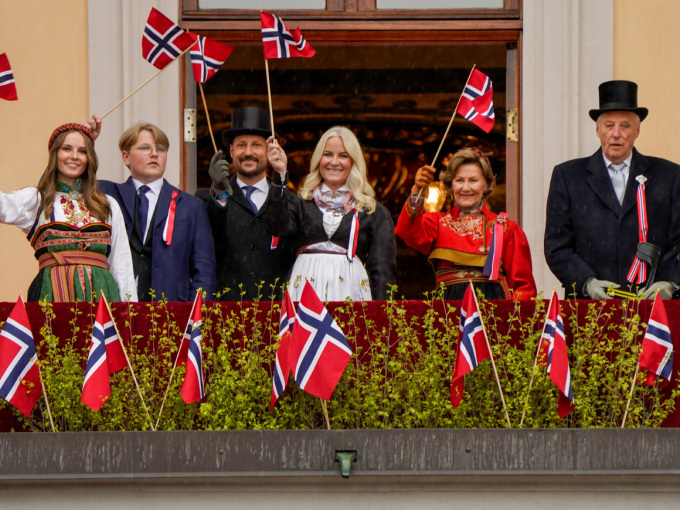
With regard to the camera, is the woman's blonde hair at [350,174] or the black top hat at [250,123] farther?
the black top hat at [250,123]

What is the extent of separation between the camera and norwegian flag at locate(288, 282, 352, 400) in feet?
23.2

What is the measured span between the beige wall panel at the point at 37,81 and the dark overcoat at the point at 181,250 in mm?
1577

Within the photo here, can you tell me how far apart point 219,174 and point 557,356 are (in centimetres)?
227

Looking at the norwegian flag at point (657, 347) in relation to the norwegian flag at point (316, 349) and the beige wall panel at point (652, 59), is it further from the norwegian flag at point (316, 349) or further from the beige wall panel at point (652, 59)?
the beige wall panel at point (652, 59)

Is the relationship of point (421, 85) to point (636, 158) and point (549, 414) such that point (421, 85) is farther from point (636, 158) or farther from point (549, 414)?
point (549, 414)

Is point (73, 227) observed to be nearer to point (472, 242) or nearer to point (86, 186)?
point (86, 186)

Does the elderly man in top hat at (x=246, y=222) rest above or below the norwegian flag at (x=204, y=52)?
below

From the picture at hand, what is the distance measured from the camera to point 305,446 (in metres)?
6.93

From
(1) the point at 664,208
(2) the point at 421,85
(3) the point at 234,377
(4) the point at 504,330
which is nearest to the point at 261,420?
(3) the point at 234,377

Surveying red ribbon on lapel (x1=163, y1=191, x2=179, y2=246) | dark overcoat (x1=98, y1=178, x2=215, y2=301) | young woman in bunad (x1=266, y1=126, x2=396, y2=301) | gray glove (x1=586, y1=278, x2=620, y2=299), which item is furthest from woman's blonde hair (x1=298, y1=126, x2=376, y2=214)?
gray glove (x1=586, y1=278, x2=620, y2=299)

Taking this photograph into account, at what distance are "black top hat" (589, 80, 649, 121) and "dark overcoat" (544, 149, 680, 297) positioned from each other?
0.23 metres

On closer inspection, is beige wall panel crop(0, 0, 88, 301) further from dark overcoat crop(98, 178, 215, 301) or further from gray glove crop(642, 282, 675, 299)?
gray glove crop(642, 282, 675, 299)

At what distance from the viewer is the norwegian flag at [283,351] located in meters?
7.12

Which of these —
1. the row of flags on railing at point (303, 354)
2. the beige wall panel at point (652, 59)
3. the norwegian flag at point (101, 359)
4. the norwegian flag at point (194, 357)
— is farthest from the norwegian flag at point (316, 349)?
the beige wall panel at point (652, 59)
